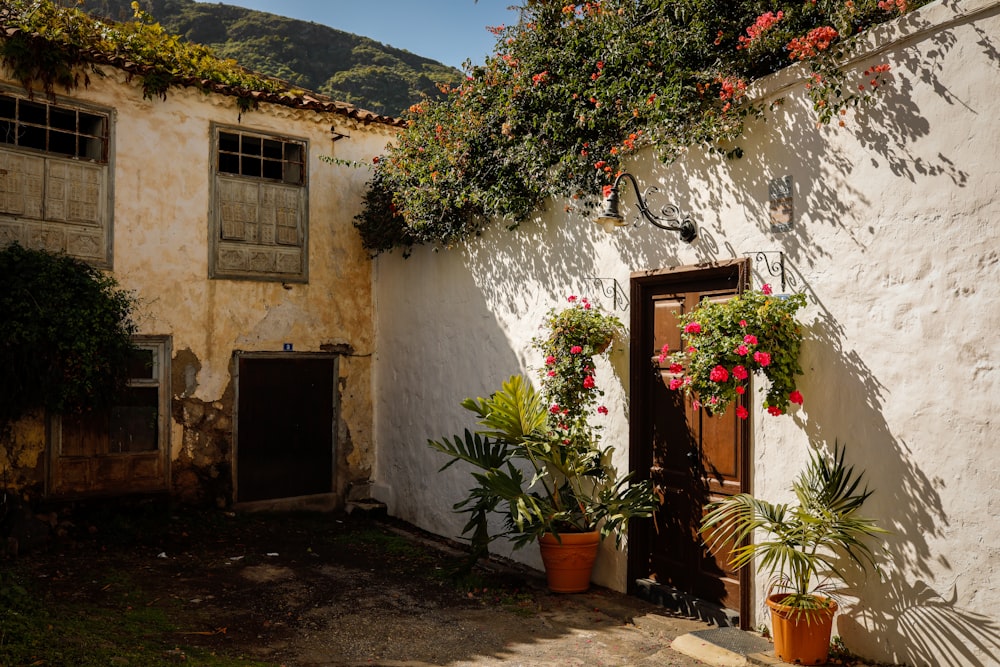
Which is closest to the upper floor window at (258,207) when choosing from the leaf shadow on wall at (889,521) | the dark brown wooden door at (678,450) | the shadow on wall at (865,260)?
the dark brown wooden door at (678,450)

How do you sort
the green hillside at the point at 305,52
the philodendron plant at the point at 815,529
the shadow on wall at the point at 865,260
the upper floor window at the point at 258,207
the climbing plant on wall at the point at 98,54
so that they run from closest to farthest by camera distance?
the shadow on wall at the point at 865,260 < the philodendron plant at the point at 815,529 < the climbing plant on wall at the point at 98,54 < the upper floor window at the point at 258,207 < the green hillside at the point at 305,52

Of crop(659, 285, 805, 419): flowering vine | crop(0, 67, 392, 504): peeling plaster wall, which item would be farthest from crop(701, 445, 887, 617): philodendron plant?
crop(0, 67, 392, 504): peeling plaster wall

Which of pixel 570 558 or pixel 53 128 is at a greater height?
pixel 53 128

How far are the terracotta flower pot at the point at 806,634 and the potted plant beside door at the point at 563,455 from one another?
5.55 feet

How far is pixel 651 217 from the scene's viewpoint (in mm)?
6043

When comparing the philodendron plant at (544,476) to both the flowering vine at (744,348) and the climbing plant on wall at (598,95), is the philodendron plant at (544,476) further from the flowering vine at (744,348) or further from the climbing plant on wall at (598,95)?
the climbing plant on wall at (598,95)

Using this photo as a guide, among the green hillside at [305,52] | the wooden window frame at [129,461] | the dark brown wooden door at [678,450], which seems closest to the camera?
the dark brown wooden door at [678,450]

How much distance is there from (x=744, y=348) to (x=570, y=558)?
2.45 m

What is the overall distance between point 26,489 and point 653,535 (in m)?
6.34

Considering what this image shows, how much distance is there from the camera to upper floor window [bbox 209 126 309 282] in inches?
369

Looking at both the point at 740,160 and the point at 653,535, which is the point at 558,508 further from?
the point at 740,160

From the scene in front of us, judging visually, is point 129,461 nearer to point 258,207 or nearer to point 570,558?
point 258,207

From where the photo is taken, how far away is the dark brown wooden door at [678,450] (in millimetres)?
5539

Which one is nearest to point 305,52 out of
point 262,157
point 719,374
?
point 262,157
